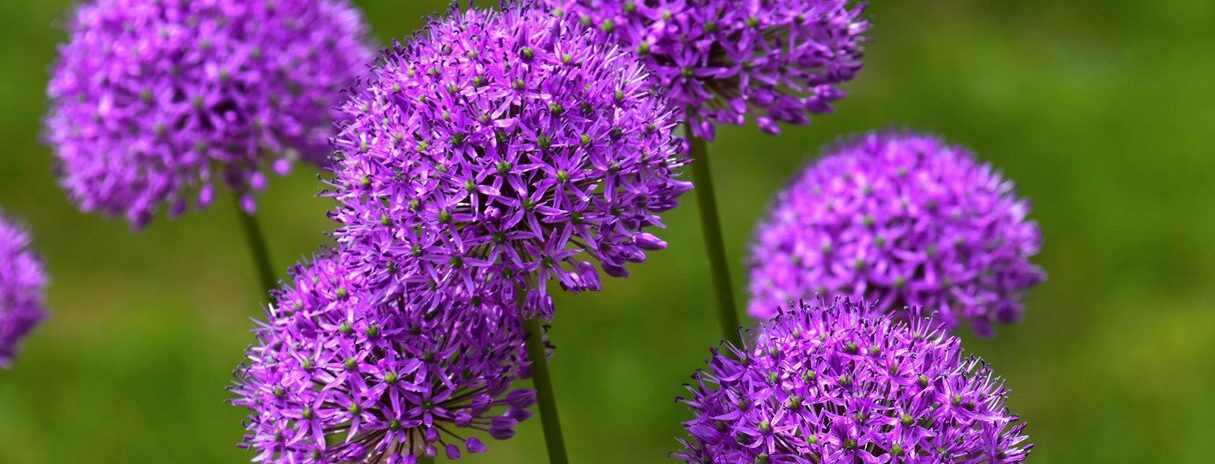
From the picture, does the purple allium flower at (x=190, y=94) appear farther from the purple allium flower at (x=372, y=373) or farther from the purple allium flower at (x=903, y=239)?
the purple allium flower at (x=903, y=239)

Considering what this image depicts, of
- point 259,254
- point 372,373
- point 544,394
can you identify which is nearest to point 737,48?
point 544,394

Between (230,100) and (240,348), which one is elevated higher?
Result: (240,348)

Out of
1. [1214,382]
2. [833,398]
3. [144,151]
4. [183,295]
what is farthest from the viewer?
[183,295]

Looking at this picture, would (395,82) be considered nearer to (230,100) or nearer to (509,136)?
(509,136)

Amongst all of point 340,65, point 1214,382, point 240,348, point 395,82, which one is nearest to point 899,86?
point 1214,382

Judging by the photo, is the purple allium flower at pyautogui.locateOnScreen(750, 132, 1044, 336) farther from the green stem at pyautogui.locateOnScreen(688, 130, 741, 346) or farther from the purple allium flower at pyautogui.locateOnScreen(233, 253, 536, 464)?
the purple allium flower at pyautogui.locateOnScreen(233, 253, 536, 464)

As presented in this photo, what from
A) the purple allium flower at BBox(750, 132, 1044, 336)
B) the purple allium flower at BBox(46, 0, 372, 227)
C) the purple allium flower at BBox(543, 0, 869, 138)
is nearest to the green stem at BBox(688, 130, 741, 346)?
the purple allium flower at BBox(543, 0, 869, 138)

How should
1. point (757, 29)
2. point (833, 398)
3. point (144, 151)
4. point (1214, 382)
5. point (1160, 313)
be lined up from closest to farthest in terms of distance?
1. point (833, 398)
2. point (757, 29)
3. point (144, 151)
4. point (1214, 382)
5. point (1160, 313)
